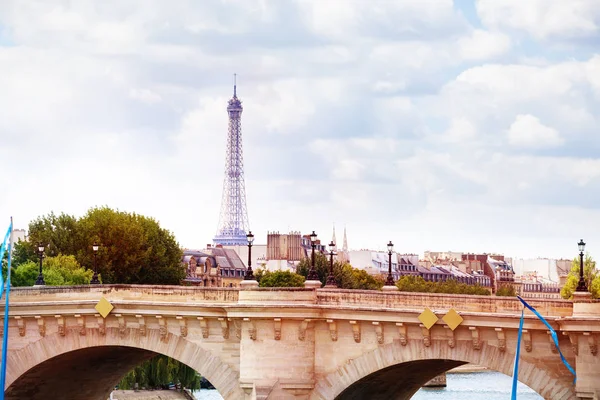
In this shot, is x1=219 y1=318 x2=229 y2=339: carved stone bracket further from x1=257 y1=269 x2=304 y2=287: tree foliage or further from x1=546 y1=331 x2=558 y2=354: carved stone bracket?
x1=257 y1=269 x2=304 y2=287: tree foliage

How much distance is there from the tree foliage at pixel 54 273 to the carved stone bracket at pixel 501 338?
114ft

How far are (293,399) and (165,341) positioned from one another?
6.32m

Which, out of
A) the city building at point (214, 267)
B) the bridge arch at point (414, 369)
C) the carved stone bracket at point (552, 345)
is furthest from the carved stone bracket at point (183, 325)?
the city building at point (214, 267)

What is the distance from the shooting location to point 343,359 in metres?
46.7

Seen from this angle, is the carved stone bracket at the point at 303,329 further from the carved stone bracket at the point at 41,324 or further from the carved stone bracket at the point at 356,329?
the carved stone bracket at the point at 41,324

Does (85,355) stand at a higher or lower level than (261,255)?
lower

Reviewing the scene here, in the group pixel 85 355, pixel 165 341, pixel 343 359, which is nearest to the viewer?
pixel 343 359

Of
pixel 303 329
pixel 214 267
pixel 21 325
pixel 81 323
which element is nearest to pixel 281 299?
pixel 303 329

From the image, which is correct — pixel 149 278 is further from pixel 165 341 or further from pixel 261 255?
pixel 261 255

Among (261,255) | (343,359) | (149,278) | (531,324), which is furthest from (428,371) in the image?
(261,255)

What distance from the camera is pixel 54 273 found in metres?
74.1

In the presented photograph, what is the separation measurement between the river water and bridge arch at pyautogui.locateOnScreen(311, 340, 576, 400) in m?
40.8

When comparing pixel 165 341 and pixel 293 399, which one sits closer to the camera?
pixel 293 399

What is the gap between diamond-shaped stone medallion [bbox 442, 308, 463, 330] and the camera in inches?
1708
